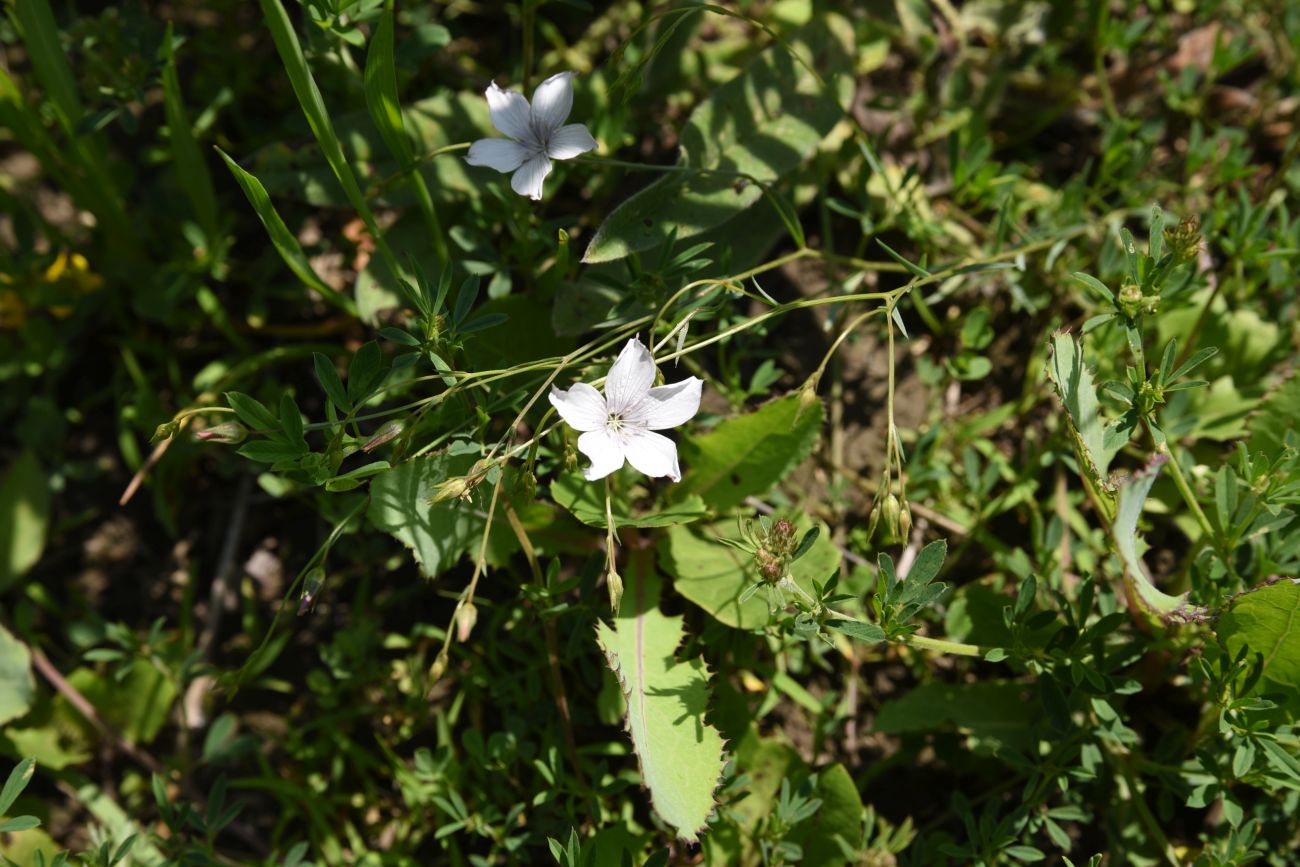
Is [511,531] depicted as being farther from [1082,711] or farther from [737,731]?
[1082,711]

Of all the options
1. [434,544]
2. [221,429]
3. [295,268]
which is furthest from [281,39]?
[434,544]

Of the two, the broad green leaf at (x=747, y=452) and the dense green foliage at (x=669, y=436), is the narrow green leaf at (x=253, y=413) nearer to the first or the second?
the dense green foliage at (x=669, y=436)

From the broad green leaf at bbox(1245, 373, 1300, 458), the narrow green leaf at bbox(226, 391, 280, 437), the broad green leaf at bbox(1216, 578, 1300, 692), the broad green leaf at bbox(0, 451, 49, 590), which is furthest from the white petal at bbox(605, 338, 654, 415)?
the broad green leaf at bbox(0, 451, 49, 590)


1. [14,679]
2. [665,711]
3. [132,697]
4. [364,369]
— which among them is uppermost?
[364,369]

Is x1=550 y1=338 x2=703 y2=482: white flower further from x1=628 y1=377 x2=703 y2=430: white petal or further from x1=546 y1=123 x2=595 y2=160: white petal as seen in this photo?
x1=546 y1=123 x2=595 y2=160: white petal

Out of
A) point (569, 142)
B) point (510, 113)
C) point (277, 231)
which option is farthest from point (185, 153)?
point (569, 142)

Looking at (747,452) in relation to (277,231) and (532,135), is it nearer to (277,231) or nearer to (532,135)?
(532,135)

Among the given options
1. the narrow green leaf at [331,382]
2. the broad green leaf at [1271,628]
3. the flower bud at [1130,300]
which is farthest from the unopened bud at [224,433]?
the broad green leaf at [1271,628]
